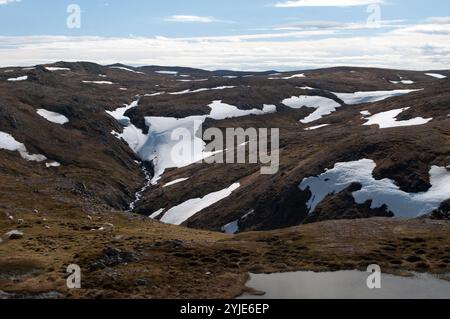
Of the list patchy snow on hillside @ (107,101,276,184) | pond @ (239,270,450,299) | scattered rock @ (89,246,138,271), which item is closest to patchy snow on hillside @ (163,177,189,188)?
patchy snow on hillside @ (107,101,276,184)

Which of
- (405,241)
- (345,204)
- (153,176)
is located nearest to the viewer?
(405,241)

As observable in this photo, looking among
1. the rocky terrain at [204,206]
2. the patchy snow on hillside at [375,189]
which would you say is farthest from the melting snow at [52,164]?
the patchy snow on hillside at [375,189]

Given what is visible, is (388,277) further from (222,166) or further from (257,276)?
(222,166)

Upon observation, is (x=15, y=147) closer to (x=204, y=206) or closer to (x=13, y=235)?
(x=204, y=206)

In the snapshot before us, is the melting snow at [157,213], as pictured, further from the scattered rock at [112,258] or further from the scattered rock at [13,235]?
the scattered rock at [112,258]

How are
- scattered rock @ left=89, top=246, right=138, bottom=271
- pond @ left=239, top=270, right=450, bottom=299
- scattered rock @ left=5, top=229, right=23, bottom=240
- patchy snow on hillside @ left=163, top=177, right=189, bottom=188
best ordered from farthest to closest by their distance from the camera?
patchy snow on hillside @ left=163, top=177, right=189, bottom=188, scattered rock @ left=5, top=229, right=23, bottom=240, scattered rock @ left=89, top=246, right=138, bottom=271, pond @ left=239, top=270, right=450, bottom=299

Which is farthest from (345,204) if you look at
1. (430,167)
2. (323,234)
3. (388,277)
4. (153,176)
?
(153,176)

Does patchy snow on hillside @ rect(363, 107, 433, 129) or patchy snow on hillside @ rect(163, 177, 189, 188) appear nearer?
patchy snow on hillside @ rect(163, 177, 189, 188)

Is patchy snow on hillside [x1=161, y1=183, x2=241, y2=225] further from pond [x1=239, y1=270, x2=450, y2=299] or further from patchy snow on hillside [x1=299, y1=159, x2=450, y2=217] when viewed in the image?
pond [x1=239, y1=270, x2=450, y2=299]
